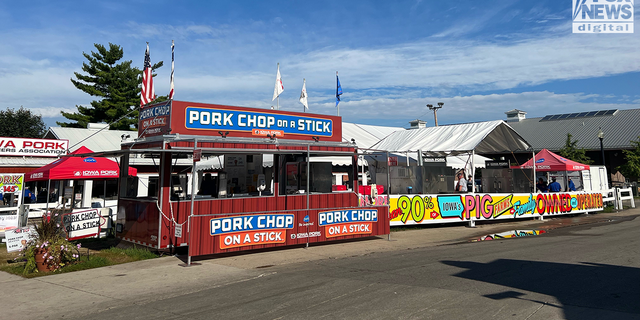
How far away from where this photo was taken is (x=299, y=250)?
40.1 ft

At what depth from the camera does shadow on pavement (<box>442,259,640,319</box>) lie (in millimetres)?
6238

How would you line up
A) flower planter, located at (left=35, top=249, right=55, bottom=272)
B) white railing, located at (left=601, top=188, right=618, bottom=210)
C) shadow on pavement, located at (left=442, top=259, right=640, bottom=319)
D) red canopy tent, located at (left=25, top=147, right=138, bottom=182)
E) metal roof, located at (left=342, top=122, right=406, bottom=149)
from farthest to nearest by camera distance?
metal roof, located at (left=342, top=122, right=406, bottom=149)
white railing, located at (left=601, top=188, right=618, bottom=210)
red canopy tent, located at (left=25, top=147, right=138, bottom=182)
flower planter, located at (left=35, top=249, right=55, bottom=272)
shadow on pavement, located at (left=442, top=259, right=640, bottom=319)

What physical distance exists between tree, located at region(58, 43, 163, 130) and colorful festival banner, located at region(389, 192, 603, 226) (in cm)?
3650

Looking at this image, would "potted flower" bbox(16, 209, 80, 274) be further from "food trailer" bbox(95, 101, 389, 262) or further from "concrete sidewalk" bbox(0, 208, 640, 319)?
"food trailer" bbox(95, 101, 389, 262)

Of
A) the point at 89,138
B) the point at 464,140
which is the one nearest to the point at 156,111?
the point at 464,140

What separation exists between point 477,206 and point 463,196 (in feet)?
3.06

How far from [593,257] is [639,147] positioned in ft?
102

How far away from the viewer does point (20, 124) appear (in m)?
55.9

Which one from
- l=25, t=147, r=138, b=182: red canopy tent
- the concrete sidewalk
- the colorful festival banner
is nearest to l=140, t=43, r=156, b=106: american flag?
l=25, t=147, r=138, b=182: red canopy tent

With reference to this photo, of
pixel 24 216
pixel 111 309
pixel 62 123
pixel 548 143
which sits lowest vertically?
pixel 111 309

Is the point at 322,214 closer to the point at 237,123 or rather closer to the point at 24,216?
the point at 237,123

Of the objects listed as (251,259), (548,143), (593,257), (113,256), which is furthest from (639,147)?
(113,256)

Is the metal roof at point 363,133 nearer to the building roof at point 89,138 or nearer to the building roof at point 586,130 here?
the building roof at point 89,138

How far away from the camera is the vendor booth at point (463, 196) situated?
1734cm
